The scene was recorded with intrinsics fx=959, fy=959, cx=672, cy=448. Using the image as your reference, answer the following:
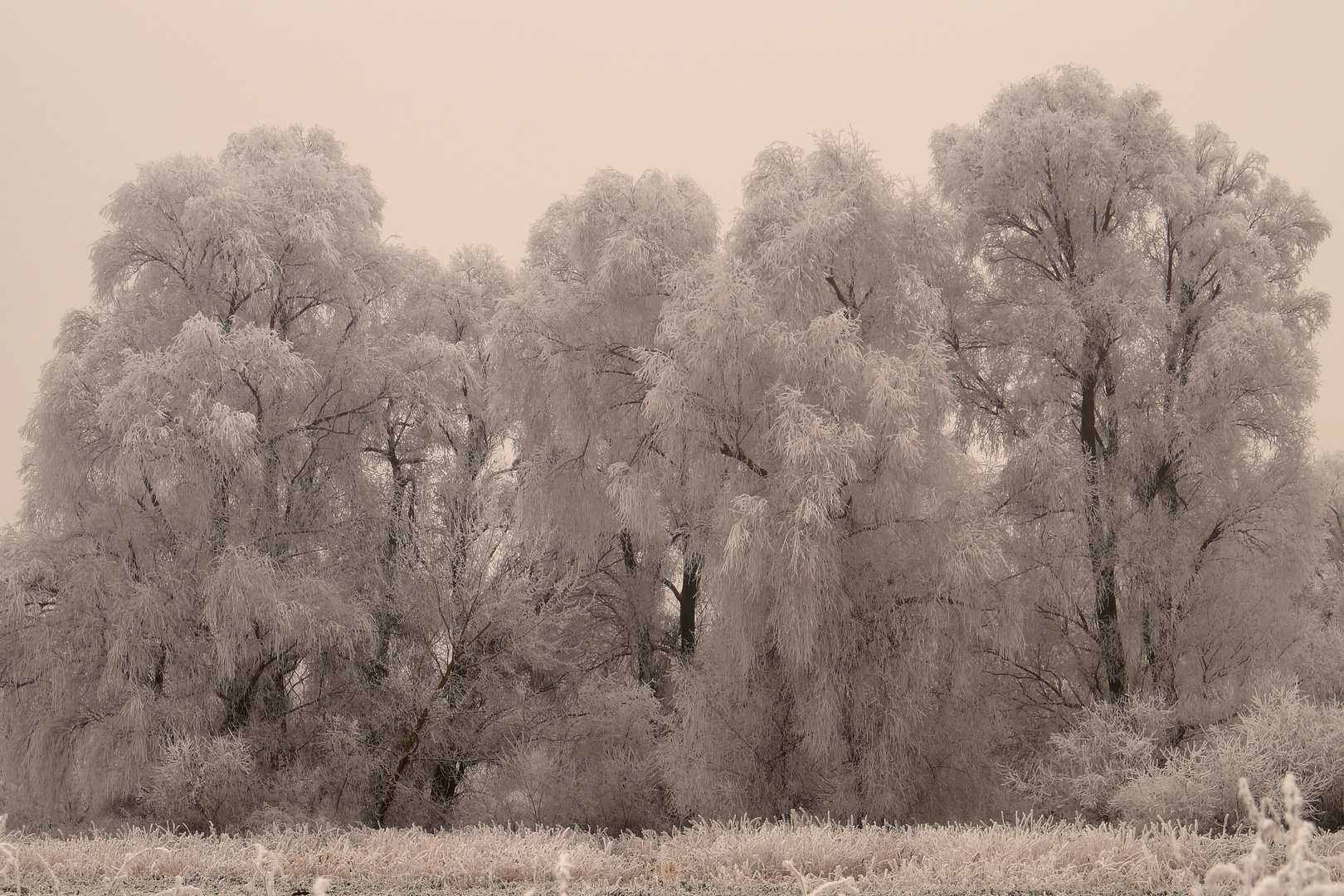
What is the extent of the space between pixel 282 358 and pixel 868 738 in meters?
9.77

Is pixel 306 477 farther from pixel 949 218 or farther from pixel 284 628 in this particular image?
pixel 949 218

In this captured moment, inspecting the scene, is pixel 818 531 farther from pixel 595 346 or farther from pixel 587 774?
pixel 587 774

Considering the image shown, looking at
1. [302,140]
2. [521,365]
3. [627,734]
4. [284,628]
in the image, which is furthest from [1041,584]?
[302,140]

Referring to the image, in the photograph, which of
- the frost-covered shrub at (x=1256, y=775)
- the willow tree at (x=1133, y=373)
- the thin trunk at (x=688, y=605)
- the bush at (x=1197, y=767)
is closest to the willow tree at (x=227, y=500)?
the thin trunk at (x=688, y=605)

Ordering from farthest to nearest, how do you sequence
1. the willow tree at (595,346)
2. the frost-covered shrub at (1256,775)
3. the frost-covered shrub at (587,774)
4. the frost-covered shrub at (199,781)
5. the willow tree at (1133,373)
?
1. the frost-covered shrub at (587,774)
2. the willow tree at (595,346)
3. the willow tree at (1133,373)
4. the frost-covered shrub at (199,781)
5. the frost-covered shrub at (1256,775)

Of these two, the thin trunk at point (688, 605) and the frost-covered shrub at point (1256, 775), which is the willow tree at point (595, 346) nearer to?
the thin trunk at point (688, 605)

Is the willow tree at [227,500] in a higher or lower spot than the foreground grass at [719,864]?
higher

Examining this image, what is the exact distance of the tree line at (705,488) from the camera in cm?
1228

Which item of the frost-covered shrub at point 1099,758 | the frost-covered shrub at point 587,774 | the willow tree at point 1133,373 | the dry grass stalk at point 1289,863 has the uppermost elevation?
the willow tree at point 1133,373

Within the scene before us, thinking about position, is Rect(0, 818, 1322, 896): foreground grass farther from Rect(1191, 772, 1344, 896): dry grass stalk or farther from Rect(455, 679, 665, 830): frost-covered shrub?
Rect(455, 679, 665, 830): frost-covered shrub

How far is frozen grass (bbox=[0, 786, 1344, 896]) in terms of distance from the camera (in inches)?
230

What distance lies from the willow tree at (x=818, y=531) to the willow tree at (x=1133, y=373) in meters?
2.15

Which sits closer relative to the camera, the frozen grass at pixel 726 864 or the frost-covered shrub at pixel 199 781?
the frozen grass at pixel 726 864

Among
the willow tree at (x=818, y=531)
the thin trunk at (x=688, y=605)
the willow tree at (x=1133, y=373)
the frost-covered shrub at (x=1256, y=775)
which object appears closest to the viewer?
the frost-covered shrub at (x=1256, y=775)
